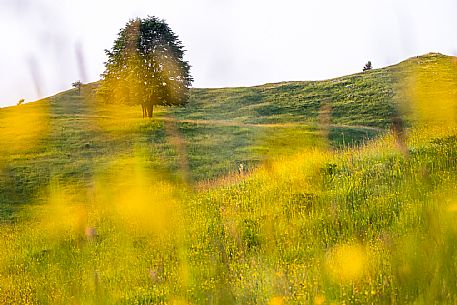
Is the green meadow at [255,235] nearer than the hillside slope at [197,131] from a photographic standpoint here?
Yes

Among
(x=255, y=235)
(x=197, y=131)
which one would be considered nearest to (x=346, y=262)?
(x=255, y=235)

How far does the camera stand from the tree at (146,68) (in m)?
48.5

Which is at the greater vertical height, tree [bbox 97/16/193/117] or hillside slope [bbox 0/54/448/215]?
tree [bbox 97/16/193/117]

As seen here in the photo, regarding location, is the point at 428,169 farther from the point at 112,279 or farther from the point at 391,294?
the point at 112,279

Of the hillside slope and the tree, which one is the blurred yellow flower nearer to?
the hillside slope

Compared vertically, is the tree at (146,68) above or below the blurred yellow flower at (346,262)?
above

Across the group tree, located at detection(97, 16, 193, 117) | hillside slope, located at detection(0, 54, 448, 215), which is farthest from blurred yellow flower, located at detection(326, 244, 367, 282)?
tree, located at detection(97, 16, 193, 117)

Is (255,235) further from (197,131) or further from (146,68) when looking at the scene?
(146,68)

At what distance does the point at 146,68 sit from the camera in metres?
48.5

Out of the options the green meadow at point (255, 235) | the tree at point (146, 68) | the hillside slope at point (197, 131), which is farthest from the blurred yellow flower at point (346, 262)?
the tree at point (146, 68)

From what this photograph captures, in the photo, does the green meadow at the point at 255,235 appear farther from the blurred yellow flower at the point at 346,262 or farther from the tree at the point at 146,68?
the tree at the point at 146,68

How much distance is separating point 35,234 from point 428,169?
1084 centimetres

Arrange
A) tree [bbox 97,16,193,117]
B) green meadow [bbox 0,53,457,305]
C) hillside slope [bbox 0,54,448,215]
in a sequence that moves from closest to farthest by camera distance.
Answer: green meadow [bbox 0,53,457,305]
hillside slope [bbox 0,54,448,215]
tree [bbox 97,16,193,117]

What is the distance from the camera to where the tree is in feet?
159
